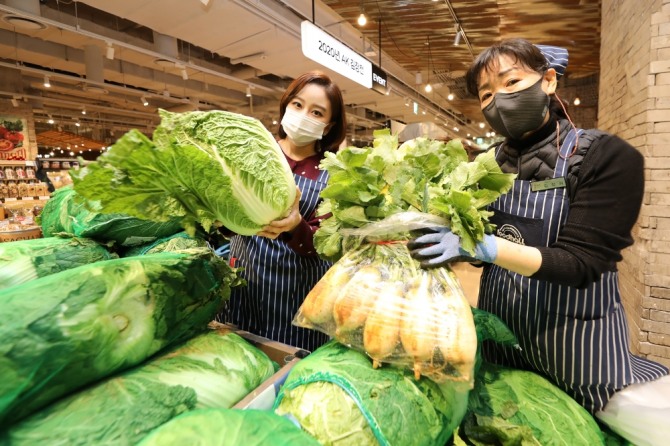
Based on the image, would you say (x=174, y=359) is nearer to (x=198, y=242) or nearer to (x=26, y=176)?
(x=198, y=242)

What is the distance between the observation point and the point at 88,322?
860 millimetres

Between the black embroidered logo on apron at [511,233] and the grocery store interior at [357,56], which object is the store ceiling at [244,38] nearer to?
the grocery store interior at [357,56]

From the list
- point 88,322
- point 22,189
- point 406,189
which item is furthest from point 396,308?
point 22,189

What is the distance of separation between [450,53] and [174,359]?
974 centimetres

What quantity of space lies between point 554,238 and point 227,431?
128cm

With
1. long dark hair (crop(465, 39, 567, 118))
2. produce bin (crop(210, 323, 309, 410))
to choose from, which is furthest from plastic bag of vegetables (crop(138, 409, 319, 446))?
long dark hair (crop(465, 39, 567, 118))

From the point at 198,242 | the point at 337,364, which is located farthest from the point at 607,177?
the point at 198,242

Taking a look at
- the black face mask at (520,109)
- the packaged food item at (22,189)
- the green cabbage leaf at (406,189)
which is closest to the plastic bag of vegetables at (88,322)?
the green cabbage leaf at (406,189)

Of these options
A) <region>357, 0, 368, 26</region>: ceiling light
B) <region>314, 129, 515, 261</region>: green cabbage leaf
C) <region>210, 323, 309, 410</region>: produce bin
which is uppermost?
<region>357, 0, 368, 26</region>: ceiling light

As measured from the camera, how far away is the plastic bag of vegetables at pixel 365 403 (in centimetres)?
86

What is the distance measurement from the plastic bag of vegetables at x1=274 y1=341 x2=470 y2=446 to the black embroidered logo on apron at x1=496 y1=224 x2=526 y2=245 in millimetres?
690

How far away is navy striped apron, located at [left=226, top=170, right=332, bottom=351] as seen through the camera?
6.25 ft

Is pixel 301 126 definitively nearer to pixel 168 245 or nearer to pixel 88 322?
pixel 168 245

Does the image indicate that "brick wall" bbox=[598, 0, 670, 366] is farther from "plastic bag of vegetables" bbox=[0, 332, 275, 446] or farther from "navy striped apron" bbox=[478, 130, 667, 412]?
"plastic bag of vegetables" bbox=[0, 332, 275, 446]
